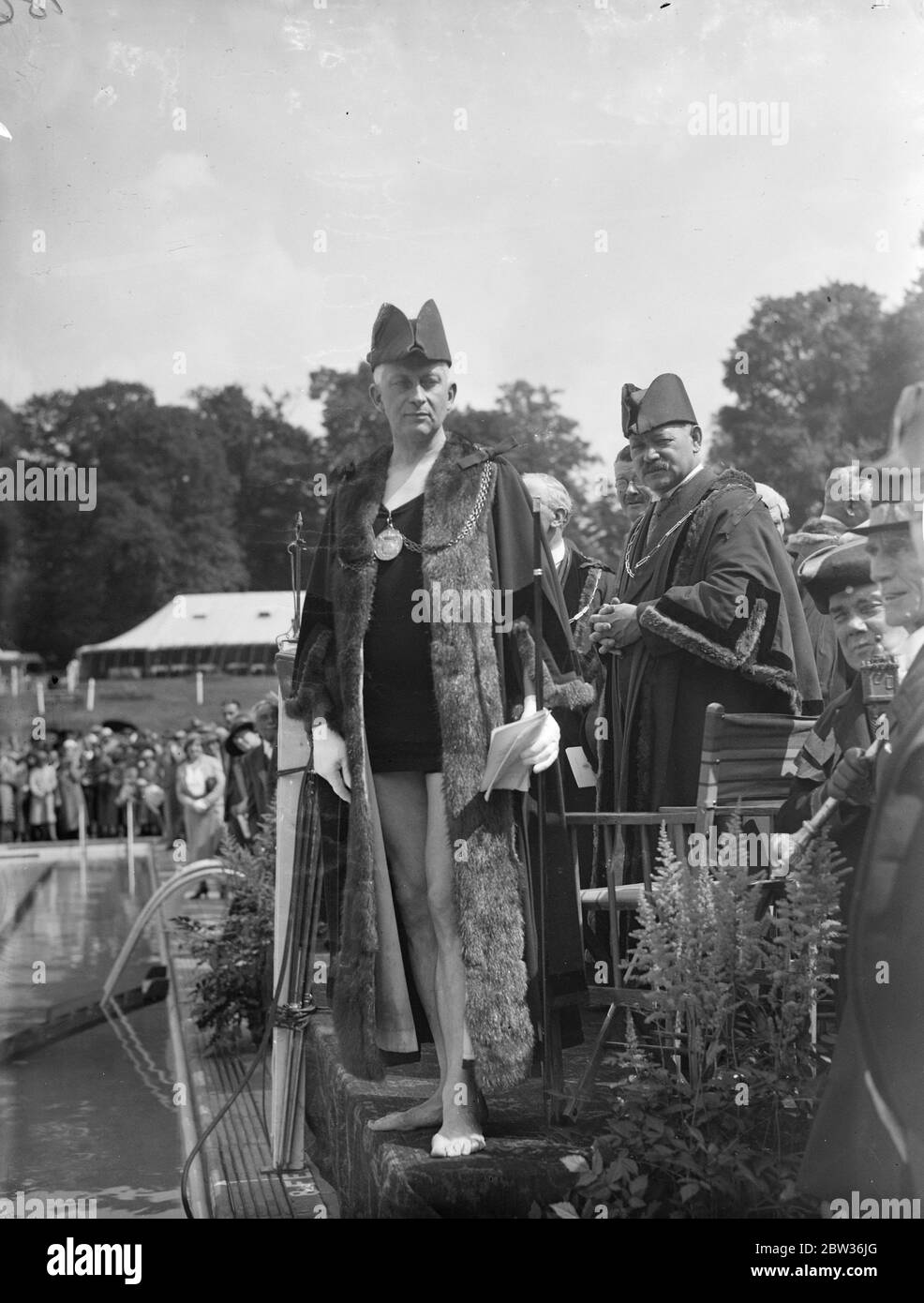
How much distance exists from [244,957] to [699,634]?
325 cm

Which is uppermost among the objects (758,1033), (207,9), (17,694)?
(207,9)

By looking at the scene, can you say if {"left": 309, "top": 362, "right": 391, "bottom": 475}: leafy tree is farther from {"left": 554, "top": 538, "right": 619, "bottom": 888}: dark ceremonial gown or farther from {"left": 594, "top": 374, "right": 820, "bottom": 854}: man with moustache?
{"left": 554, "top": 538, "right": 619, "bottom": 888}: dark ceremonial gown

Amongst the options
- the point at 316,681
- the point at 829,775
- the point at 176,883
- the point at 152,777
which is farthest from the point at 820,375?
the point at 152,777

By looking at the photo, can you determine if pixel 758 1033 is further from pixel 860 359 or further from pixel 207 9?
pixel 207 9

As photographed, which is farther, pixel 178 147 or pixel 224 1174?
pixel 224 1174

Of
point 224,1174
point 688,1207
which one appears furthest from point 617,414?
point 224,1174

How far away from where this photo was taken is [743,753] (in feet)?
14.7

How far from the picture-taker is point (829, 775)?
4.32 meters

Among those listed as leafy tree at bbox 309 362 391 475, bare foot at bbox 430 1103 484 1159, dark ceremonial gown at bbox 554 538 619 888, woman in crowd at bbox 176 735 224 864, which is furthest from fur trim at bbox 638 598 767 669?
woman in crowd at bbox 176 735 224 864

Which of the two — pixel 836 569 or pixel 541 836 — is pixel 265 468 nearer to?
pixel 541 836

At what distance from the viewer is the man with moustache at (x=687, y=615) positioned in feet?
15.1

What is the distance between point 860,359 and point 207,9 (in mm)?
1878

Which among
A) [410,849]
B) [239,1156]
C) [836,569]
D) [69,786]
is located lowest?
[239,1156]

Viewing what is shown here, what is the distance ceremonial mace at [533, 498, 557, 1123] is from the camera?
4.36 metres
